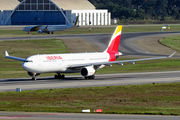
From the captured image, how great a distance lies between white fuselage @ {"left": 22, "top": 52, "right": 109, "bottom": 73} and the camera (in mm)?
52812

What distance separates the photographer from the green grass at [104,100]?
107 ft

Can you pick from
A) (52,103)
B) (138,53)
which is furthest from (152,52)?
(52,103)

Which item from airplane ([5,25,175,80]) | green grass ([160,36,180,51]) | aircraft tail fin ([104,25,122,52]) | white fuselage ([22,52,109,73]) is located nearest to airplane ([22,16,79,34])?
green grass ([160,36,180,51])

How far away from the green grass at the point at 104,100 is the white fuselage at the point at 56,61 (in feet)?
29.2

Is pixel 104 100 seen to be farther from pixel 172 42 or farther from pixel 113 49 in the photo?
pixel 172 42

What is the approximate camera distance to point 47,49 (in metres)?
108

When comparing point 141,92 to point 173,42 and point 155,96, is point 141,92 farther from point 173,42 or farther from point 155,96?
point 173,42

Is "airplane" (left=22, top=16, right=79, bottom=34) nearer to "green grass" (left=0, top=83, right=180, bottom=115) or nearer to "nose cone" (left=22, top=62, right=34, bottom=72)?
"nose cone" (left=22, top=62, right=34, bottom=72)

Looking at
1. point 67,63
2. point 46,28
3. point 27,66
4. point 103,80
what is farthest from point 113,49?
point 46,28

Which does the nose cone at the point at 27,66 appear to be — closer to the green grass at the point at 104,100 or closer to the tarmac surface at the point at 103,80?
the tarmac surface at the point at 103,80

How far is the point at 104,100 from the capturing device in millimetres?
37719

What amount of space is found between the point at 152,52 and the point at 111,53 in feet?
148

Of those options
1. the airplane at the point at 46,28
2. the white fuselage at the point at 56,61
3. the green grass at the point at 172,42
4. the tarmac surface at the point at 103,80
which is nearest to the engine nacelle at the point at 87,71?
the tarmac surface at the point at 103,80

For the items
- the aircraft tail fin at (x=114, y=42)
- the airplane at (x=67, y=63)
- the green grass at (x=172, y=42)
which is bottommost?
the green grass at (x=172, y=42)
